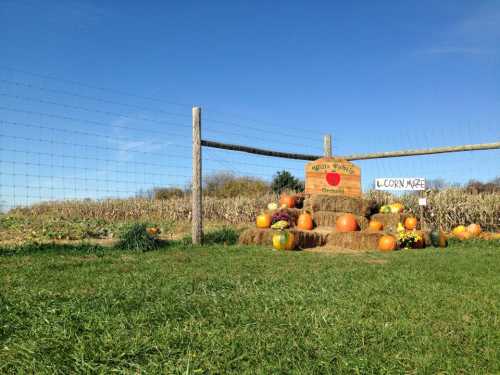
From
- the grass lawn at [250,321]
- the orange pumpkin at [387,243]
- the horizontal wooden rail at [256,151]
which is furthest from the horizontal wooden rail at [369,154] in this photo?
the grass lawn at [250,321]

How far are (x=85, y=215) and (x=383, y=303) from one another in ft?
60.4

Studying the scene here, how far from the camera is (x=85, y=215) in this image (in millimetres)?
19750

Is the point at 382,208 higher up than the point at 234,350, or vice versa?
the point at 382,208

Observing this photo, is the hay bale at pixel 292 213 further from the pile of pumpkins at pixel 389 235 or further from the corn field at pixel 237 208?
the corn field at pixel 237 208

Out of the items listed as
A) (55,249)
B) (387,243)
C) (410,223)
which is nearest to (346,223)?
(387,243)

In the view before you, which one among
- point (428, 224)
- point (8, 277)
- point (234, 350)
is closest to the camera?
point (234, 350)

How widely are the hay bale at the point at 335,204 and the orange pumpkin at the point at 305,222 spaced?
487mm

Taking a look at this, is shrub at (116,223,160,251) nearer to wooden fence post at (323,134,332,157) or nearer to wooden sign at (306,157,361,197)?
wooden sign at (306,157,361,197)

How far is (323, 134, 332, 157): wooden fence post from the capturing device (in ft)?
39.5

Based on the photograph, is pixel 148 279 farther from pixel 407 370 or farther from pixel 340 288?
pixel 407 370

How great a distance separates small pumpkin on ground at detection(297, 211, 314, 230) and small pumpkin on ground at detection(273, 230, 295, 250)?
1435 millimetres

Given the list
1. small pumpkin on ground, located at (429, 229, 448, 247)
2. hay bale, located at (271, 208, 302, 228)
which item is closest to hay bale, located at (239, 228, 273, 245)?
hay bale, located at (271, 208, 302, 228)

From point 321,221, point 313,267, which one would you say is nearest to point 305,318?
point 313,267

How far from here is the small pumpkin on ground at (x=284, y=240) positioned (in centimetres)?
880
